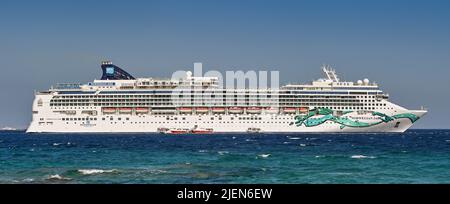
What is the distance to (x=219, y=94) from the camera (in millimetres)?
103938

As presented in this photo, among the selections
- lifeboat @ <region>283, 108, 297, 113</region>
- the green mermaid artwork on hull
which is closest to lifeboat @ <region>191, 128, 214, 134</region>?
lifeboat @ <region>283, 108, 297, 113</region>

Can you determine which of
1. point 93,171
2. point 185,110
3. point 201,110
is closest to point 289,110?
point 201,110

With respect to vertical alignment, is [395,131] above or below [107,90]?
below

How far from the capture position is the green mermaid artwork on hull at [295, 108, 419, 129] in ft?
332

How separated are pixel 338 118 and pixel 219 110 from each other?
17964 mm

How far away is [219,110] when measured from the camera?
10281 cm

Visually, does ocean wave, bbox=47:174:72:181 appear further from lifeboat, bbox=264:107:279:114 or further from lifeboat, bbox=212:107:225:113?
lifeboat, bbox=264:107:279:114

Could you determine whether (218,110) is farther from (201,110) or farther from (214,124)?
(214,124)

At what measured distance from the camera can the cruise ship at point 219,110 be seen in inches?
3976

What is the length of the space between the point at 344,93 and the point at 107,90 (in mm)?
37129

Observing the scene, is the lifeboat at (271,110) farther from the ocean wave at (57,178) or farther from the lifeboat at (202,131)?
the ocean wave at (57,178)
